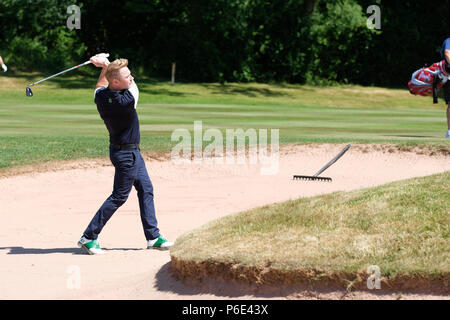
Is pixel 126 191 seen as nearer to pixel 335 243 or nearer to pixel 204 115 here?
pixel 335 243

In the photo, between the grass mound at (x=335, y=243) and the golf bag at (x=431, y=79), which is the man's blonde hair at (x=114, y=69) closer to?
the grass mound at (x=335, y=243)

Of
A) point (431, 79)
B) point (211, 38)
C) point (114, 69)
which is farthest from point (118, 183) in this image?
point (211, 38)

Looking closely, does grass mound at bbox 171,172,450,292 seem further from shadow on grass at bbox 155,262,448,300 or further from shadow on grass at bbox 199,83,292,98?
shadow on grass at bbox 199,83,292,98

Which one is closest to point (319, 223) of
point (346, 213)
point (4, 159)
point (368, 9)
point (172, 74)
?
point (346, 213)

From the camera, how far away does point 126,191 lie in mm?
8180

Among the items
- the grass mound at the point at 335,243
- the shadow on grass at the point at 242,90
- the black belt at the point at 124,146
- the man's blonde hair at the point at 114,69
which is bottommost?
the shadow on grass at the point at 242,90

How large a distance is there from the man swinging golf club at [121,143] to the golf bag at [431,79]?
31.3 ft

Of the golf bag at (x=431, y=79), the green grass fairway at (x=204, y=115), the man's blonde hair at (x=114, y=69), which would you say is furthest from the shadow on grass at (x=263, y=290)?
the golf bag at (x=431, y=79)

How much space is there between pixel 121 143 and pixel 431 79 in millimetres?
10586

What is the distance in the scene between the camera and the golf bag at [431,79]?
640 inches

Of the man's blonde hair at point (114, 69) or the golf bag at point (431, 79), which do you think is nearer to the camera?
the man's blonde hair at point (114, 69)

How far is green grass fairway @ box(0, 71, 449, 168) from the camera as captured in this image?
15883 millimetres

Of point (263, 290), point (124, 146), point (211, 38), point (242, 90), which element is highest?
point (211, 38)
